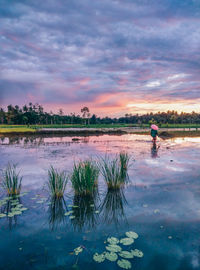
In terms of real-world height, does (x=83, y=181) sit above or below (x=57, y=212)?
above

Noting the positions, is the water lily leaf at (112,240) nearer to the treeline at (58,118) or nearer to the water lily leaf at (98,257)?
the water lily leaf at (98,257)

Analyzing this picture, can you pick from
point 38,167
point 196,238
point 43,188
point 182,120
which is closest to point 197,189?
point 196,238

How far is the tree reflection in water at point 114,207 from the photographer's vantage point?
5742mm

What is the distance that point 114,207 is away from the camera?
647 cm

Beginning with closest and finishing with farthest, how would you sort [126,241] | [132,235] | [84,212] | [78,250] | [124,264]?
[124,264]
[78,250]
[126,241]
[132,235]
[84,212]

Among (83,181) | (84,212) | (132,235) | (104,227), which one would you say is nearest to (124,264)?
(132,235)

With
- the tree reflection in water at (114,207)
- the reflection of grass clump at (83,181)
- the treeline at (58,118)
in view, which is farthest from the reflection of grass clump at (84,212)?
the treeline at (58,118)

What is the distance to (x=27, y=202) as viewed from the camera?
6855mm

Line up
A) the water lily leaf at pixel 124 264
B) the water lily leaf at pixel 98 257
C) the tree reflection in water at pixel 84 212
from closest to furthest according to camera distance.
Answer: the water lily leaf at pixel 124 264, the water lily leaf at pixel 98 257, the tree reflection in water at pixel 84 212

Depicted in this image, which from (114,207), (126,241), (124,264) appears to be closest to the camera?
(124,264)

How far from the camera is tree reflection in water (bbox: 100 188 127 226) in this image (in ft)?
18.8

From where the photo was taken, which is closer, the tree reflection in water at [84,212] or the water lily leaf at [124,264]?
the water lily leaf at [124,264]

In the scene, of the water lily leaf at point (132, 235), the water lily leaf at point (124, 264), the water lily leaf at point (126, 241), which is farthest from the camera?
the water lily leaf at point (132, 235)

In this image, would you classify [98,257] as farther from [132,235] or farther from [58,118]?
[58,118]
